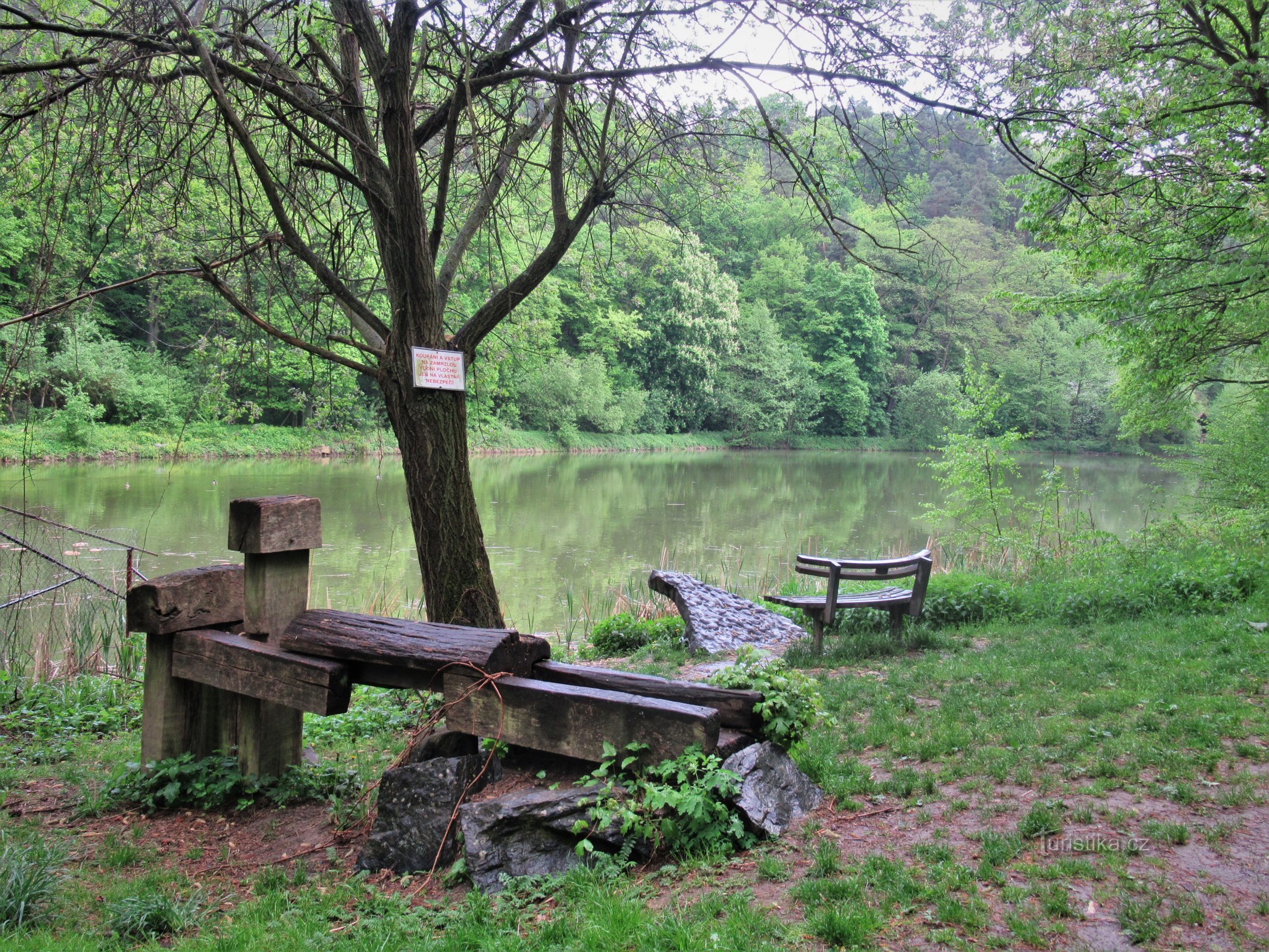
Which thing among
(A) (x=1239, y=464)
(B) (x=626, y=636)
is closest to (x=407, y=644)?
(B) (x=626, y=636)

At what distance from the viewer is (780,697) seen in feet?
10.4

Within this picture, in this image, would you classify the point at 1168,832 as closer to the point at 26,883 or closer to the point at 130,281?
the point at 26,883

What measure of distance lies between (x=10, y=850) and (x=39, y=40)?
4.37 metres

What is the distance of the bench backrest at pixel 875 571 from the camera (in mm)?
6613

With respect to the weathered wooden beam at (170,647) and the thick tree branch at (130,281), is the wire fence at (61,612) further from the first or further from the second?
the thick tree branch at (130,281)

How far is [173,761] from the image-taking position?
12.5ft

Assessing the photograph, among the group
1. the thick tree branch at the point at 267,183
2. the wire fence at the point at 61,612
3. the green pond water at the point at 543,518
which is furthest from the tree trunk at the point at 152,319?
the thick tree branch at the point at 267,183

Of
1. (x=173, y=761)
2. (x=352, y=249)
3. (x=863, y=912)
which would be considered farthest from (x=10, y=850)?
(x=352, y=249)

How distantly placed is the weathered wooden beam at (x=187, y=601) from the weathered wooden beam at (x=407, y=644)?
2.05 ft

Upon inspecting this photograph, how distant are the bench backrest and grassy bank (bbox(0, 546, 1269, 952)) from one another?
4.23ft

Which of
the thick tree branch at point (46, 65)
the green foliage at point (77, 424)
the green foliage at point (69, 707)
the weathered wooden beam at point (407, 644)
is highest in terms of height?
the thick tree branch at point (46, 65)

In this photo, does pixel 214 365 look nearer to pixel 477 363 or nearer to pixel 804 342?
pixel 477 363

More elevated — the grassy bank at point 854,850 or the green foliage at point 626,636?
the grassy bank at point 854,850

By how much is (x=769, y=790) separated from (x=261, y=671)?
219cm
